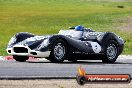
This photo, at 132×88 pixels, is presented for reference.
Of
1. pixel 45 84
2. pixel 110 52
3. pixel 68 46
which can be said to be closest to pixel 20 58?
pixel 68 46

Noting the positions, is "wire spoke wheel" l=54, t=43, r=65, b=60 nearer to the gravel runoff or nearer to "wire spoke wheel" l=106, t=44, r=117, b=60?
"wire spoke wheel" l=106, t=44, r=117, b=60

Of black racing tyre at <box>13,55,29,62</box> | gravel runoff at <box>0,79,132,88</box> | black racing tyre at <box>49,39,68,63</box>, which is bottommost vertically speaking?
black racing tyre at <box>13,55,29,62</box>

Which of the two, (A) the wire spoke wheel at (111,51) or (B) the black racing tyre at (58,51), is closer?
(B) the black racing tyre at (58,51)

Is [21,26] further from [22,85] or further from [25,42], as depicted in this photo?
[22,85]

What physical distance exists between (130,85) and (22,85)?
219 cm

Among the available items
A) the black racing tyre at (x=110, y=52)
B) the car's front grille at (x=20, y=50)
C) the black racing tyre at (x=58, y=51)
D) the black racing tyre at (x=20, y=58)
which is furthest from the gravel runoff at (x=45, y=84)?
the black racing tyre at (x=110, y=52)

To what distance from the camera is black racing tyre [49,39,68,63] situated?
846 inches

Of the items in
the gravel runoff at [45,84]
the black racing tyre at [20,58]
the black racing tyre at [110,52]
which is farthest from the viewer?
the black racing tyre at [110,52]

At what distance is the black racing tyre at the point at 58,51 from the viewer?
21.5m

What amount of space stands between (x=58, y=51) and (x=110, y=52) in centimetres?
239

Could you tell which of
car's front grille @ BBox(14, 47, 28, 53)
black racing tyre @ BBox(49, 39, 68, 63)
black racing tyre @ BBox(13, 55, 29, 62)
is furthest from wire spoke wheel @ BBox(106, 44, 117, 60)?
car's front grille @ BBox(14, 47, 28, 53)

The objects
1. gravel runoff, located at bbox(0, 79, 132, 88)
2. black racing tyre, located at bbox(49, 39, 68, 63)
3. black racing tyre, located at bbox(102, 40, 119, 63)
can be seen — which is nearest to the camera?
gravel runoff, located at bbox(0, 79, 132, 88)

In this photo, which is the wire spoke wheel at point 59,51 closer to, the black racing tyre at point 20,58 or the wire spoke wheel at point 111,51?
the black racing tyre at point 20,58

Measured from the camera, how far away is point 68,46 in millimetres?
22031
